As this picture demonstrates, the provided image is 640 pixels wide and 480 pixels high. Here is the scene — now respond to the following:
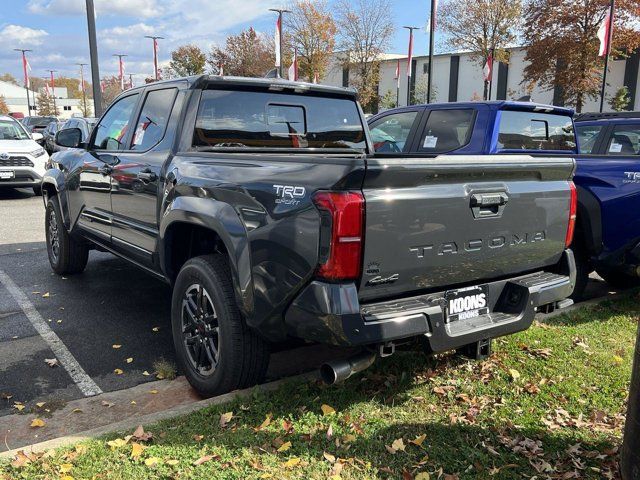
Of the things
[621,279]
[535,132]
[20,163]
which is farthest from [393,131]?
[20,163]

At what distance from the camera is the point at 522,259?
339cm

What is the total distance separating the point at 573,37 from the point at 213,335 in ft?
92.2

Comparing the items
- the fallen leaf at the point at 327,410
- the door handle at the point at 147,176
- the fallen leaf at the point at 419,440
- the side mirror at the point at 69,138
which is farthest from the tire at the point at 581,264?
the side mirror at the point at 69,138

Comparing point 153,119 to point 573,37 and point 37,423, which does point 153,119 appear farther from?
point 573,37

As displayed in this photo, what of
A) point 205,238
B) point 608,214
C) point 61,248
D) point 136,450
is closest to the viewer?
point 136,450

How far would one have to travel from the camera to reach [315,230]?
2664 mm

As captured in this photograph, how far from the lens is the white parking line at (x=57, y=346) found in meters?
3.90

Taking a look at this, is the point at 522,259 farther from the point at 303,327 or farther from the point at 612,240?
the point at 612,240

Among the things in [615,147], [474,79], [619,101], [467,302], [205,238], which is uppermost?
[474,79]

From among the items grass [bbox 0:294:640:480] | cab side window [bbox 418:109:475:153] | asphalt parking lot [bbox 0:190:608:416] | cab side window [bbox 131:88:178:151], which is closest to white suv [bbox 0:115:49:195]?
asphalt parking lot [bbox 0:190:608:416]

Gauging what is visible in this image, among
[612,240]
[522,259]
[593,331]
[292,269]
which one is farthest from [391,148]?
[292,269]

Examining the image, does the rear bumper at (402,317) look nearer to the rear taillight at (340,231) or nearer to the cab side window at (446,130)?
the rear taillight at (340,231)

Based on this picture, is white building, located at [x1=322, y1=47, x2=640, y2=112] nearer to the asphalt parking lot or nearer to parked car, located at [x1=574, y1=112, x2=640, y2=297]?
parked car, located at [x1=574, y1=112, x2=640, y2=297]

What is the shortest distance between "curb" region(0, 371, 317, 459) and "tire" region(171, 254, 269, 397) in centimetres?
6
